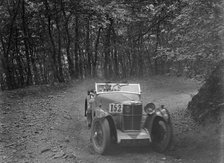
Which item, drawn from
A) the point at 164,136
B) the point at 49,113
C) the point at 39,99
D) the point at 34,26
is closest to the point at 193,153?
the point at 164,136

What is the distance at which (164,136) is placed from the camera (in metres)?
8.95

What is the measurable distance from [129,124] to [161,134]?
0.88m

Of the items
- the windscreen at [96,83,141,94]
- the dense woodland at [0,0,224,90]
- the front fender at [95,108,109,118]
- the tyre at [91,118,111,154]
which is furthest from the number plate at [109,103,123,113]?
the dense woodland at [0,0,224,90]

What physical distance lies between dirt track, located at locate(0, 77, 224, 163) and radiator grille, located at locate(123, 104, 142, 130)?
0.62m

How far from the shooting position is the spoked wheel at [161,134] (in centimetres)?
877

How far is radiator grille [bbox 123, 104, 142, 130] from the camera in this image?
9.18 meters

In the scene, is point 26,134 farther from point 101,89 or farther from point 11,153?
point 101,89

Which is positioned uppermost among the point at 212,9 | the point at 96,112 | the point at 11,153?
the point at 212,9

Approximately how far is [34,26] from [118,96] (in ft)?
53.3

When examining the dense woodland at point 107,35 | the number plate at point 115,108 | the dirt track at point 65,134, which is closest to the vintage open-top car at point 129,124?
the number plate at point 115,108

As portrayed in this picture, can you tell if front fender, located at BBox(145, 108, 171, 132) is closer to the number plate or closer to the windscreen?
the number plate

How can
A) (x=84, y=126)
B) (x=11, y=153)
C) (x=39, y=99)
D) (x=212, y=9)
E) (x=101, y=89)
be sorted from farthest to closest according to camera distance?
(x=39, y=99) < (x=84, y=126) < (x=101, y=89) < (x=11, y=153) < (x=212, y=9)

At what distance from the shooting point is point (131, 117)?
9.20 metres

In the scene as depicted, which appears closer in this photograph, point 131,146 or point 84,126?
point 131,146
